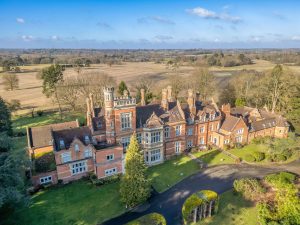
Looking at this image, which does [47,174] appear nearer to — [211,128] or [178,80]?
[211,128]

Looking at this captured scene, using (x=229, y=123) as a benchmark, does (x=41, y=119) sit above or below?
below

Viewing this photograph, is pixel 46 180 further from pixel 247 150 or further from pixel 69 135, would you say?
pixel 247 150

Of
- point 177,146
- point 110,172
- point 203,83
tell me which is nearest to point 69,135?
point 110,172

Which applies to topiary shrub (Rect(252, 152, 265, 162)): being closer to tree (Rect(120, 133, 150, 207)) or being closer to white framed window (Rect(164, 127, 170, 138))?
white framed window (Rect(164, 127, 170, 138))

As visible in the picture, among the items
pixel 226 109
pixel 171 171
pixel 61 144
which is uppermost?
pixel 226 109

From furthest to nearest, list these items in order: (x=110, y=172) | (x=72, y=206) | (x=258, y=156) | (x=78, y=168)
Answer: (x=258, y=156)
(x=110, y=172)
(x=78, y=168)
(x=72, y=206)

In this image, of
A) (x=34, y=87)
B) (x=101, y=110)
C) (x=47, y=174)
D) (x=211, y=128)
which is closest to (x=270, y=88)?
(x=211, y=128)
